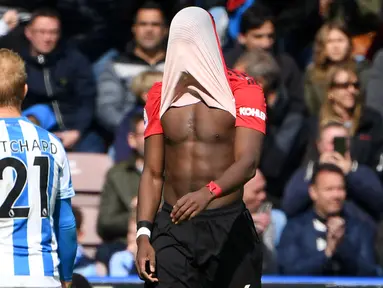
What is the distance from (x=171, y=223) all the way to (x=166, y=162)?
0.35m

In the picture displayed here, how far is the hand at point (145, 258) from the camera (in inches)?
207

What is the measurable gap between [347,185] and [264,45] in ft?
5.56

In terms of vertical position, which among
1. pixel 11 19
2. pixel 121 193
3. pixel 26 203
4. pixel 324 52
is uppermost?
pixel 11 19

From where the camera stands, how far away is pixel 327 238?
27.3 feet

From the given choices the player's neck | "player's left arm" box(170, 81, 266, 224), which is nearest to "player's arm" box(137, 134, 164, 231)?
"player's left arm" box(170, 81, 266, 224)

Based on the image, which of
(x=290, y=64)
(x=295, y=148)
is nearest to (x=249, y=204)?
(x=295, y=148)

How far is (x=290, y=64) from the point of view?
9984 millimetres

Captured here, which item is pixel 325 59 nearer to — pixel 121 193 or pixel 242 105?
pixel 121 193

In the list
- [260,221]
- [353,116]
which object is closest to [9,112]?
[260,221]

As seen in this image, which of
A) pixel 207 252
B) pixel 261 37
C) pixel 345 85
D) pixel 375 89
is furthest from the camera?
pixel 375 89

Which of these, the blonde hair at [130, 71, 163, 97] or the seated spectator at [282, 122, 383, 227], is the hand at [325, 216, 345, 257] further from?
the blonde hair at [130, 71, 163, 97]

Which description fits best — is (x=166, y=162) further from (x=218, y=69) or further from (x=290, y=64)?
(x=290, y=64)

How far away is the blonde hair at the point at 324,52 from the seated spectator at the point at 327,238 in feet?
5.54

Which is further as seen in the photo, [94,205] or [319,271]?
[94,205]
